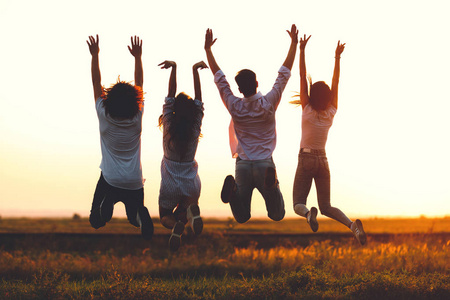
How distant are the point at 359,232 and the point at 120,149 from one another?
179 inches

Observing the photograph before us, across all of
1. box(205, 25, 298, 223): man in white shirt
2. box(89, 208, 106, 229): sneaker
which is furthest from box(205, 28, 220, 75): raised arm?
box(89, 208, 106, 229): sneaker

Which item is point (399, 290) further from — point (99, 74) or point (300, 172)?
point (99, 74)

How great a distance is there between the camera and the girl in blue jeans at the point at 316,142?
1184 centimetres

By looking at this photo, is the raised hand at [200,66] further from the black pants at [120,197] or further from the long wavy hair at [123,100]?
the black pants at [120,197]

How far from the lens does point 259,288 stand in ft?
59.2

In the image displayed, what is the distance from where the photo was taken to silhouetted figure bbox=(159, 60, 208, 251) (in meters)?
11.1

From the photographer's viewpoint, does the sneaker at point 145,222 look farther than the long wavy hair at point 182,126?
No

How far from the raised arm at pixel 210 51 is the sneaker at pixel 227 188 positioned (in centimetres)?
201

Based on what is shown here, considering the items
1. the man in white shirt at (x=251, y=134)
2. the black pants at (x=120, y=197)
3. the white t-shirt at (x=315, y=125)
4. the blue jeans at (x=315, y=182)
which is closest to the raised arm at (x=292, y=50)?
the man in white shirt at (x=251, y=134)

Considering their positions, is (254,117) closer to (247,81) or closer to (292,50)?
(247,81)

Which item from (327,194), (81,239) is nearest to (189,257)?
(81,239)

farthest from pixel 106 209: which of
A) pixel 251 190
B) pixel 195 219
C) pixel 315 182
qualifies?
pixel 315 182

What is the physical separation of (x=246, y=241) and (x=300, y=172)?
1572 cm

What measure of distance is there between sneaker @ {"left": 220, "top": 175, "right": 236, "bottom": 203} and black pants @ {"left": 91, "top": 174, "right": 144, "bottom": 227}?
1.48 meters
